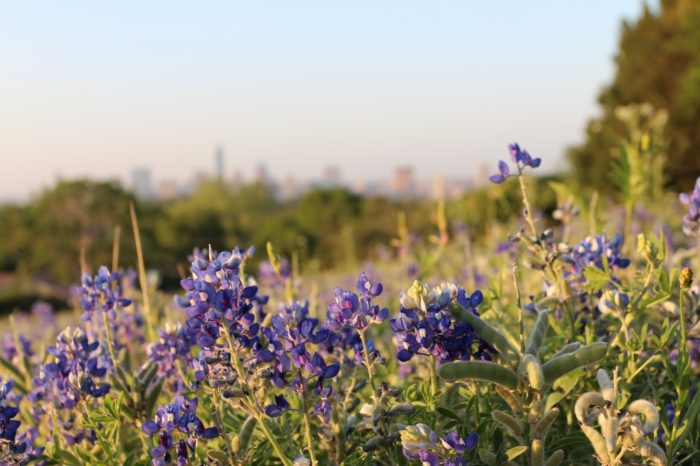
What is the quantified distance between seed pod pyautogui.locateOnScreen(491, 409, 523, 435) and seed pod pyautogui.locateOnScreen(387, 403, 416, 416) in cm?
20

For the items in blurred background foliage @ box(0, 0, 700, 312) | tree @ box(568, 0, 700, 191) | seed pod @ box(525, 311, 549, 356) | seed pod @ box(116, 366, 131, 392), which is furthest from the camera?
tree @ box(568, 0, 700, 191)

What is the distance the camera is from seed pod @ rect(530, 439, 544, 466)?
1720mm

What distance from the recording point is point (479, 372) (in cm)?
Result: 163

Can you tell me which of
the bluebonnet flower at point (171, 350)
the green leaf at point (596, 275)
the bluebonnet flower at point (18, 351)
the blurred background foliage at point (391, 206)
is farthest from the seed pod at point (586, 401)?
the bluebonnet flower at point (18, 351)

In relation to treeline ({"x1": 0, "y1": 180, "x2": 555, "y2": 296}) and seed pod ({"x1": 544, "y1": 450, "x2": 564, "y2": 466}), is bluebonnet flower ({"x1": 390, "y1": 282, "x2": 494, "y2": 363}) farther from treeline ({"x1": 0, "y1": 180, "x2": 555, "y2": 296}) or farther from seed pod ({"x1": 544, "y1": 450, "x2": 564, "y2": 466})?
treeline ({"x1": 0, "y1": 180, "x2": 555, "y2": 296})

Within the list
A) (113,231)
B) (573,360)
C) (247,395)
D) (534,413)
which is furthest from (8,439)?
(113,231)

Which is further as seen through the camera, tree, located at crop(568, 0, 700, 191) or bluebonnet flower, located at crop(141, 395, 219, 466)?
tree, located at crop(568, 0, 700, 191)

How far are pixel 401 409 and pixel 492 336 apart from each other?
0.29 meters

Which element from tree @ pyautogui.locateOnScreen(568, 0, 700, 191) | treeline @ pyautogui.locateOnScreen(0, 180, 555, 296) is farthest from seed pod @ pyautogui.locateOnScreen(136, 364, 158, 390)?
treeline @ pyautogui.locateOnScreen(0, 180, 555, 296)

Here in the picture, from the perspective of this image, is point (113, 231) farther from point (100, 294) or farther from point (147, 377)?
point (147, 377)

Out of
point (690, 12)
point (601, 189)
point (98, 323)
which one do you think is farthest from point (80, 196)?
point (98, 323)

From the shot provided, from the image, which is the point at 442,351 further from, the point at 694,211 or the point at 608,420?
the point at 694,211

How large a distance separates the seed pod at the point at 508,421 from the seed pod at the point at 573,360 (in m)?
0.14

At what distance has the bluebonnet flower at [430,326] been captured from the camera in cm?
174
